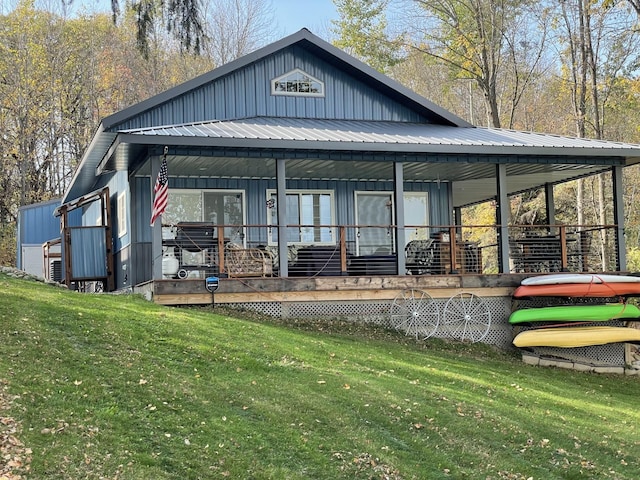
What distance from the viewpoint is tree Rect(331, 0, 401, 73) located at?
31281 millimetres

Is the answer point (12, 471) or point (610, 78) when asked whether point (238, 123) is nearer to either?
point (12, 471)

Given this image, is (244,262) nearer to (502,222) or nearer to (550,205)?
(502,222)

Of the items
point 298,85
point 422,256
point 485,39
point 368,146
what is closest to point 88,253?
point 298,85

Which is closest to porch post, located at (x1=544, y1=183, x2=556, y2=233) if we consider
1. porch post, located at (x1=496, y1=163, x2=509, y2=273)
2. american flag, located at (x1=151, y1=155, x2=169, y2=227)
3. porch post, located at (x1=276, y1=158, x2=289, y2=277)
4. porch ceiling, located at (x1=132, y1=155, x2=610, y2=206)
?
porch ceiling, located at (x1=132, y1=155, x2=610, y2=206)

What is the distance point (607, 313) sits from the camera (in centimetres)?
1338

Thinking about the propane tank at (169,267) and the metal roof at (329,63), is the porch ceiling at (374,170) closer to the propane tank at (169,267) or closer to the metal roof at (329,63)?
the metal roof at (329,63)

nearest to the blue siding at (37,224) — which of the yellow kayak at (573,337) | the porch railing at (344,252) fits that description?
the porch railing at (344,252)

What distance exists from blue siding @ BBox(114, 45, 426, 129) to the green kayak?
564 cm

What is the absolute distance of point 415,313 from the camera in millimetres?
13414

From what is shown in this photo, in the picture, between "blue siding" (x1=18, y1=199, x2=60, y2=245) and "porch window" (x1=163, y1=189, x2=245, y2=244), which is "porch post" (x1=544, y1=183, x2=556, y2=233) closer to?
"porch window" (x1=163, y1=189, x2=245, y2=244)

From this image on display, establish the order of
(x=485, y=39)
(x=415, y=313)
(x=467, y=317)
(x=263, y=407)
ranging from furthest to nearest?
(x=485, y=39) → (x=467, y=317) → (x=415, y=313) → (x=263, y=407)

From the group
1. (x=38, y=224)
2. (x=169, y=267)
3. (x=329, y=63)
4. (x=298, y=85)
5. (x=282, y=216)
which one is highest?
(x=329, y=63)

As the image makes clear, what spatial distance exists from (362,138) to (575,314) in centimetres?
496

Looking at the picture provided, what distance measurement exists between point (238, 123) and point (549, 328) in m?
7.05
